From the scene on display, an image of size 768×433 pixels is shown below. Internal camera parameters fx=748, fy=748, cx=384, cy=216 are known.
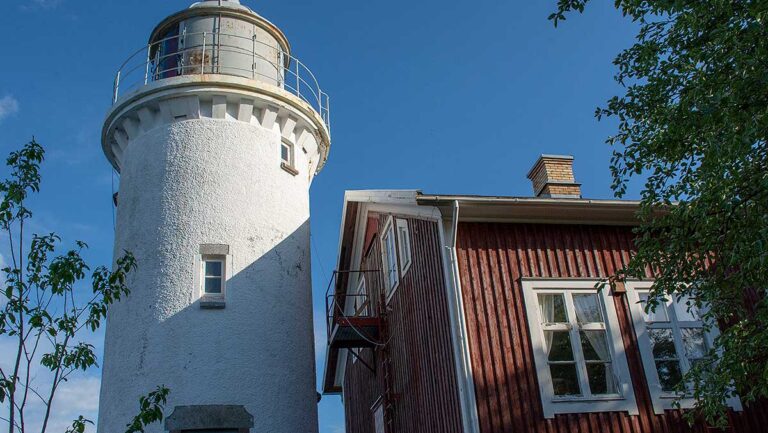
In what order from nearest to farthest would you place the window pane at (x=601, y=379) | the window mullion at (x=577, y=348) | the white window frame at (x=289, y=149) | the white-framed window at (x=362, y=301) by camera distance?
the window mullion at (x=577, y=348) → the window pane at (x=601, y=379) → the white-framed window at (x=362, y=301) → the white window frame at (x=289, y=149)

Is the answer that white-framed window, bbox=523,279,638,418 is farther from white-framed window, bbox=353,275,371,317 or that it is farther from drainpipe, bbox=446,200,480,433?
white-framed window, bbox=353,275,371,317

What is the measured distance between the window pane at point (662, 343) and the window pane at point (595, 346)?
79 centimetres

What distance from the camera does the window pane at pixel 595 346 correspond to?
36.5 ft

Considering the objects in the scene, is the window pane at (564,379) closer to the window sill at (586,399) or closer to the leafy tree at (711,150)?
the window sill at (586,399)

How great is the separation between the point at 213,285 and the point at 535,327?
22.4 feet

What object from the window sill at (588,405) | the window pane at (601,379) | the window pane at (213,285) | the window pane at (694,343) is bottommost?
the window sill at (588,405)

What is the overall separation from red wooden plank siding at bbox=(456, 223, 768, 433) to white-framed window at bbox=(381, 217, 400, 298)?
2.92 meters

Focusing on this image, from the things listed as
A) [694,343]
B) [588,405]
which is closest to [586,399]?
[588,405]

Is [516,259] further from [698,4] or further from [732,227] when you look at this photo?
[698,4]

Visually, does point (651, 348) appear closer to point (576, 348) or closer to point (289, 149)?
point (576, 348)

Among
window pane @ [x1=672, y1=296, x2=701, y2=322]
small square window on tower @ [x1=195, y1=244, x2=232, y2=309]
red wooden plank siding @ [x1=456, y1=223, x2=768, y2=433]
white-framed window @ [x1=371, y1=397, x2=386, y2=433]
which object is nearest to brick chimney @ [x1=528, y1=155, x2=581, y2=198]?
red wooden plank siding @ [x1=456, y1=223, x2=768, y2=433]

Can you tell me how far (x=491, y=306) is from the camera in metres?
11.1

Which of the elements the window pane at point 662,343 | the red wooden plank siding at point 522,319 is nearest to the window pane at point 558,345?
the red wooden plank siding at point 522,319

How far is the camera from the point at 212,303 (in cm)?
1448
